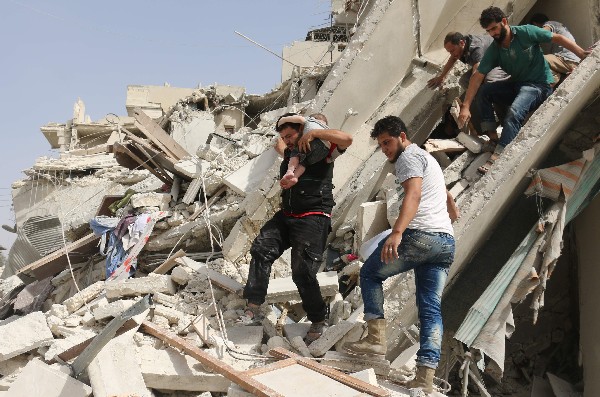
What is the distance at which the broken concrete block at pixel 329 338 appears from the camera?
4.14 meters

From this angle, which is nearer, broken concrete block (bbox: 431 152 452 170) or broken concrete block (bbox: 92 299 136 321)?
broken concrete block (bbox: 92 299 136 321)

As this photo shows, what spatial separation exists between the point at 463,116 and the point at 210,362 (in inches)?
136

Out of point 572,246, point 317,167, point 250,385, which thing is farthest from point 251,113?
point 250,385

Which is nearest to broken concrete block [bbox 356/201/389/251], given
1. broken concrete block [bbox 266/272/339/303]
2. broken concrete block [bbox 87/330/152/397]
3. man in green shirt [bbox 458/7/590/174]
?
broken concrete block [bbox 266/272/339/303]

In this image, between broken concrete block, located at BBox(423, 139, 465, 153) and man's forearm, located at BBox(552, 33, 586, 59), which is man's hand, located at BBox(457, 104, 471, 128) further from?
man's forearm, located at BBox(552, 33, 586, 59)

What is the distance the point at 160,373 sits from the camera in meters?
3.81

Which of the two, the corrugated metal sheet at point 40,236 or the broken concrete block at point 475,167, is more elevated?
the broken concrete block at point 475,167

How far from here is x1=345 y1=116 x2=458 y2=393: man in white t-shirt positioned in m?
3.56

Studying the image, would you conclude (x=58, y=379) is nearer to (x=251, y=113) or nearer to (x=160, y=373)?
(x=160, y=373)

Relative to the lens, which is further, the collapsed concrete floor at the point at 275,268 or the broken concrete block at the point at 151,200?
the broken concrete block at the point at 151,200

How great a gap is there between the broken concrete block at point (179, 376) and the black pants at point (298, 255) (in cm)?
72

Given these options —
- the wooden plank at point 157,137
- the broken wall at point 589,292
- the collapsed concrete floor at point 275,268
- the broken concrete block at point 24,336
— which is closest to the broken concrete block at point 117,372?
the collapsed concrete floor at point 275,268

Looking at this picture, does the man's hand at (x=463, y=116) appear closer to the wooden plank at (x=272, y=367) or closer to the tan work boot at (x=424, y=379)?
the tan work boot at (x=424, y=379)

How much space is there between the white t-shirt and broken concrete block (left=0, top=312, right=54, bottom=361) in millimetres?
3025
